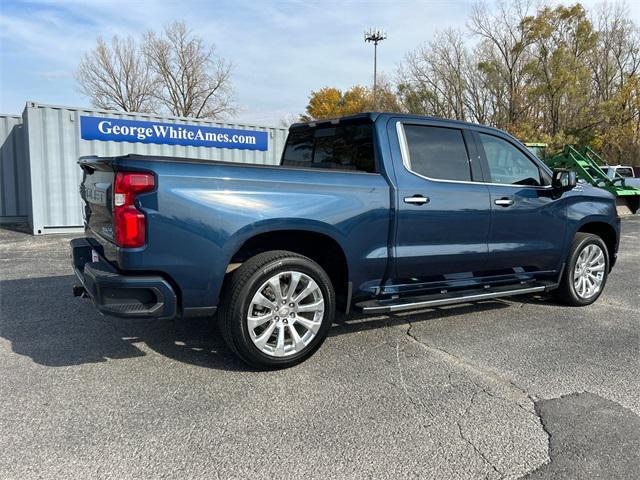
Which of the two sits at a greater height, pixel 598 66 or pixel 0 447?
pixel 598 66

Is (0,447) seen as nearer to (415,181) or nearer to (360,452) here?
(360,452)

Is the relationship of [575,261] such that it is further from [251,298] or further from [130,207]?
[130,207]

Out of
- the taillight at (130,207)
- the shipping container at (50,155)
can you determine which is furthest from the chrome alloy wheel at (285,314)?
the shipping container at (50,155)

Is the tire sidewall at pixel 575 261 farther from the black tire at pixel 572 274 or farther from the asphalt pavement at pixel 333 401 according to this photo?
the asphalt pavement at pixel 333 401

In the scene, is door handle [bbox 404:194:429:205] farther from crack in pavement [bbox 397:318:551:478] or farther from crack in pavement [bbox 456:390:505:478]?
crack in pavement [bbox 456:390:505:478]

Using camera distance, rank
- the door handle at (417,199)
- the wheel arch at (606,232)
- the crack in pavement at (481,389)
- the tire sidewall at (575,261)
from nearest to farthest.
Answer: the crack in pavement at (481,389) → the door handle at (417,199) → the tire sidewall at (575,261) → the wheel arch at (606,232)

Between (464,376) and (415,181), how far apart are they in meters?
1.58

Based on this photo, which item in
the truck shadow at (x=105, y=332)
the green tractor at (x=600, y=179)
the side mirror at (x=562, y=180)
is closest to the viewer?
the truck shadow at (x=105, y=332)

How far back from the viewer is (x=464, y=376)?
3.69 m

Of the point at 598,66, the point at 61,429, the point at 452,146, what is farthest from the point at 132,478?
the point at 598,66

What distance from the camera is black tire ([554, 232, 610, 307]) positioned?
5.46m

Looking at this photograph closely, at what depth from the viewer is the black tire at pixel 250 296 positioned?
11.3 ft

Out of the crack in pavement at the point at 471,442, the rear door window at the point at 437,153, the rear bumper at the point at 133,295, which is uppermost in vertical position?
the rear door window at the point at 437,153

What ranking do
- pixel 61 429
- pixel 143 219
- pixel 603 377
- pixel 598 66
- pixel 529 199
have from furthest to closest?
pixel 598 66
pixel 529 199
pixel 603 377
pixel 143 219
pixel 61 429
